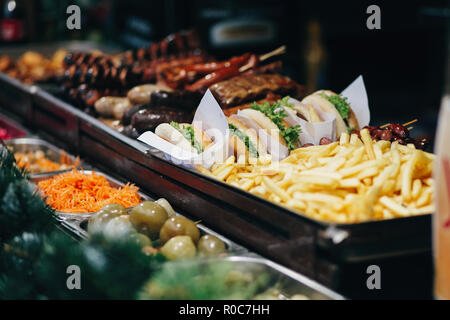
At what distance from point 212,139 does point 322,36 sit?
4694 mm

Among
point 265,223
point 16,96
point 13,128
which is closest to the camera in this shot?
point 265,223

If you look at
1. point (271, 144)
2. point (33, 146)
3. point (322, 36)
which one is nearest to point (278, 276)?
point (271, 144)

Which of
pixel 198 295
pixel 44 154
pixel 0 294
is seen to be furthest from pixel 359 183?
pixel 44 154

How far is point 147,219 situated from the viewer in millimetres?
2635

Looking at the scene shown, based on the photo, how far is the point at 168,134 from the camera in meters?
3.05

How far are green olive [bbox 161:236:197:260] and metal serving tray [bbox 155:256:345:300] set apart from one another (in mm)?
122

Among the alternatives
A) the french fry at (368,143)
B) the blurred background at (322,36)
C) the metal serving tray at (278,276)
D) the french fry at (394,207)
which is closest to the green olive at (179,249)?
the metal serving tray at (278,276)

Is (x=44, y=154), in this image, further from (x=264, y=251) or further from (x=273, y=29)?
(x=273, y=29)

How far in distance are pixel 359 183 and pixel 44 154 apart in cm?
272

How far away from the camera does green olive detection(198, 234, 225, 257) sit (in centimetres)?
247

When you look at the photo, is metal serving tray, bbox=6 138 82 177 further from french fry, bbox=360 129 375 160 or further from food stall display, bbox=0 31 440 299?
french fry, bbox=360 129 375 160

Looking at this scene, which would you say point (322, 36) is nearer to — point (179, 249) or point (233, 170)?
point (233, 170)

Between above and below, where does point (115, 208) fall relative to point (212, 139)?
below

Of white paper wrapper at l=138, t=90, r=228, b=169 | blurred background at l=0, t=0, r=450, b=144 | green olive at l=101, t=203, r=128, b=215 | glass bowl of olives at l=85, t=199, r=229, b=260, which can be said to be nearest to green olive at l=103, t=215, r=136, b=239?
glass bowl of olives at l=85, t=199, r=229, b=260
